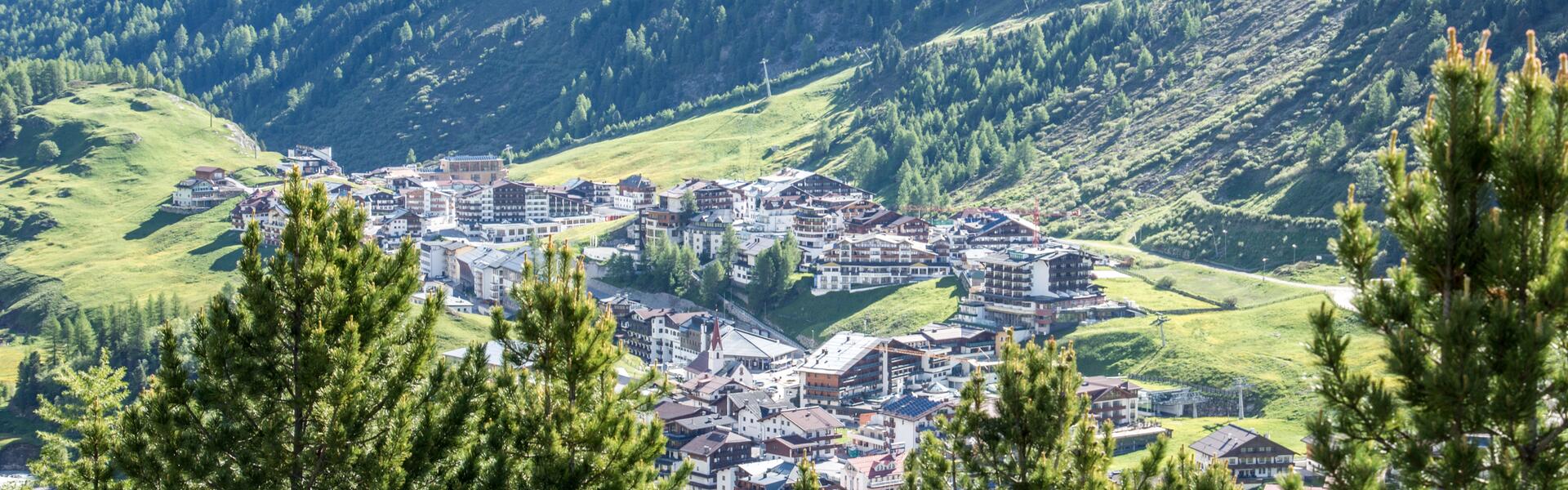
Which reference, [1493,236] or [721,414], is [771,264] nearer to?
[721,414]

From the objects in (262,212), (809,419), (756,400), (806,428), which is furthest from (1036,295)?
(262,212)

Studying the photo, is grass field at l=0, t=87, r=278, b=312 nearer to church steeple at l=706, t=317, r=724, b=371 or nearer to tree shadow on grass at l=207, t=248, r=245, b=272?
tree shadow on grass at l=207, t=248, r=245, b=272

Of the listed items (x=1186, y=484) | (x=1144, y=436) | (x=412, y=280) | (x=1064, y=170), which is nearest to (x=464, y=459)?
(x=412, y=280)

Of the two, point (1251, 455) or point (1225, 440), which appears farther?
point (1225, 440)

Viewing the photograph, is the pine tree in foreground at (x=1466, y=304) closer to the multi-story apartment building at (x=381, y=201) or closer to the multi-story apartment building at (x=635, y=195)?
the multi-story apartment building at (x=635, y=195)

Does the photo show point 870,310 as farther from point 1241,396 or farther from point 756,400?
point 1241,396

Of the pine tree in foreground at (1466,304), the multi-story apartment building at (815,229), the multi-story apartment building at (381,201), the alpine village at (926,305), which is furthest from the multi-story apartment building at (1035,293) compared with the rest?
the pine tree in foreground at (1466,304)

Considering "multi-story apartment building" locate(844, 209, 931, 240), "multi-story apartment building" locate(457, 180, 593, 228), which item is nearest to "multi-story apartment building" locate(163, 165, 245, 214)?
"multi-story apartment building" locate(457, 180, 593, 228)
